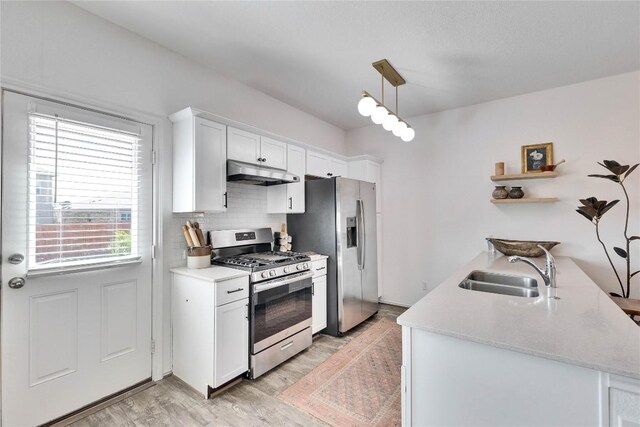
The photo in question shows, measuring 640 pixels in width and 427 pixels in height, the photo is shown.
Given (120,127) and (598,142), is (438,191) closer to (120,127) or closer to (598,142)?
(598,142)

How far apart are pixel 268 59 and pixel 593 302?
9.72 feet

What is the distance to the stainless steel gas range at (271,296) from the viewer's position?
2.49m

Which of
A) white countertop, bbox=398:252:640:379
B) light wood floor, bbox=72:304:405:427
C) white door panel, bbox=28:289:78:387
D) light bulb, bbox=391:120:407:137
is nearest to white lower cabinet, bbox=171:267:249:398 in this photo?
light wood floor, bbox=72:304:405:427

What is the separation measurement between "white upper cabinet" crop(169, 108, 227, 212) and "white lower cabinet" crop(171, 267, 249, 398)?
59cm

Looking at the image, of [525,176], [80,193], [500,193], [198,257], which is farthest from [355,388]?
[525,176]

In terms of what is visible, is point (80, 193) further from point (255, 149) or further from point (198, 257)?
point (255, 149)

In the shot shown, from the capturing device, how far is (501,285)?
2113mm

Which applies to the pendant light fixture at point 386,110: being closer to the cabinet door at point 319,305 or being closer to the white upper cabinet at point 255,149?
the white upper cabinet at point 255,149

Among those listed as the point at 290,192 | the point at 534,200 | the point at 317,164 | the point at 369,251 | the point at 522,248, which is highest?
the point at 317,164

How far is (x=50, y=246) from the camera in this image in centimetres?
193

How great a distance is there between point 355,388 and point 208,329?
1.25m

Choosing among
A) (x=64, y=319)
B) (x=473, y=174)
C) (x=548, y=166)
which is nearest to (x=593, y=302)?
(x=548, y=166)

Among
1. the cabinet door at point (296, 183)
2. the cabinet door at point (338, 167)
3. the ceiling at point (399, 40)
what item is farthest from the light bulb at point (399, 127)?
the cabinet door at point (338, 167)

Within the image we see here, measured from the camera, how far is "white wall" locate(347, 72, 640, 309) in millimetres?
3117
